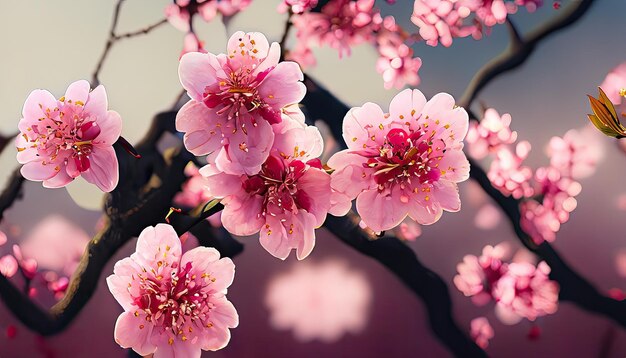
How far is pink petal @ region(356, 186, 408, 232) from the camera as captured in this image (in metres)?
0.80

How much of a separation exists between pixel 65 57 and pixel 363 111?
774 mm

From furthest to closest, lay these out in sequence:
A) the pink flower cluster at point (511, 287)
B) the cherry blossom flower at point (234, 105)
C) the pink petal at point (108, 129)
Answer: the pink flower cluster at point (511, 287) < the pink petal at point (108, 129) < the cherry blossom flower at point (234, 105)

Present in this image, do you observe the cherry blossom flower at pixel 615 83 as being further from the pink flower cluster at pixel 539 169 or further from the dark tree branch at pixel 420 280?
the dark tree branch at pixel 420 280

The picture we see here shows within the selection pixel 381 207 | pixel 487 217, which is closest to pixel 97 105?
pixel 381 207

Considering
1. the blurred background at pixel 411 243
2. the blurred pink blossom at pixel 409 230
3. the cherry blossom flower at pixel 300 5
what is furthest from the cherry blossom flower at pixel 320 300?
the cherry blossom flower at pixel 300 5

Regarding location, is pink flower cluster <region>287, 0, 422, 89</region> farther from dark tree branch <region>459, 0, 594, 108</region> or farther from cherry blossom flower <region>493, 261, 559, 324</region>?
cherry blossom flower <region>493, 261, 559, 324</region>

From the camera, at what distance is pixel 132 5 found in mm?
1204

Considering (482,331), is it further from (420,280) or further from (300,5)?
(300,5)

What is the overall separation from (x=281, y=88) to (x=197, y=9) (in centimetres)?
55

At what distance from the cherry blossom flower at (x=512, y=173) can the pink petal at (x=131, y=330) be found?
0.77m

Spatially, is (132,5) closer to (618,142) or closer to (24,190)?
(24,190)

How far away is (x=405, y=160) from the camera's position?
0.78 m

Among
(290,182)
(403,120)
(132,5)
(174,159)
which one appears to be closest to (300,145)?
(290,182)

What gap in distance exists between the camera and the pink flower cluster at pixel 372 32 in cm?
117
